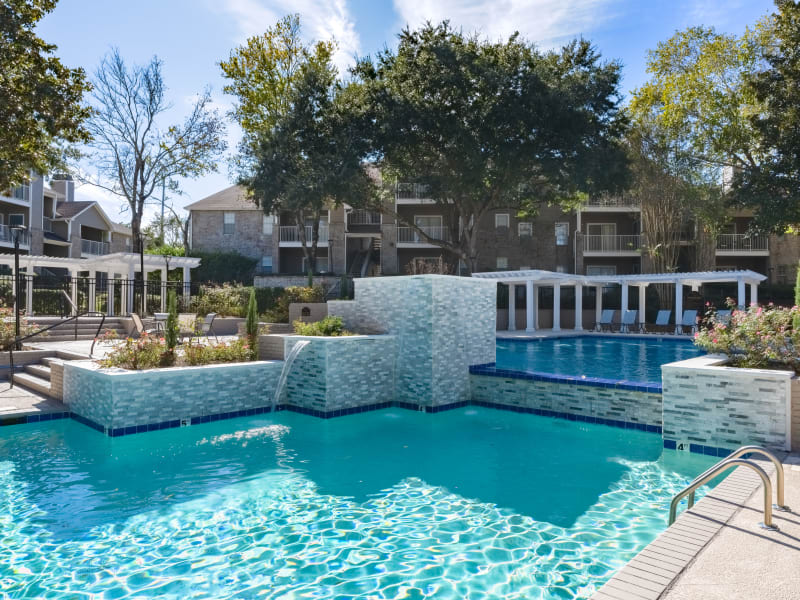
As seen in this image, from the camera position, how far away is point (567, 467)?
6.27 m

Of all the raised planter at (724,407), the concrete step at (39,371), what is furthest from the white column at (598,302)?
the concrete step at (39,371)

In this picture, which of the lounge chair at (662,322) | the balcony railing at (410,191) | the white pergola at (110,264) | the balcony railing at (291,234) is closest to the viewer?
the white pergola at (110,264)

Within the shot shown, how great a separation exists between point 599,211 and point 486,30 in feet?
45.0

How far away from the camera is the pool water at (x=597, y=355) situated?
11688 millimetres

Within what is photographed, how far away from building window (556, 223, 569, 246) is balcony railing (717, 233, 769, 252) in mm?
8441

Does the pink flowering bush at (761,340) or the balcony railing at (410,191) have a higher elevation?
the balcony railing at (410,191)

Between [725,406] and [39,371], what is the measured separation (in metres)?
11.2

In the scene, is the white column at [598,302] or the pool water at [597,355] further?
the white column at [598,302]

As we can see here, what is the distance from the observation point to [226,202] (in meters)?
35.5

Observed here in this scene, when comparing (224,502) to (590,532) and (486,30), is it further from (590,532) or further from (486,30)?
(486,30)

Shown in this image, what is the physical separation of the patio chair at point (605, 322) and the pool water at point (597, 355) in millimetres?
1945

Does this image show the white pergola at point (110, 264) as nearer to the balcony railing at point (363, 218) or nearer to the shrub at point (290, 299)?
the shrub at point (290, 299)

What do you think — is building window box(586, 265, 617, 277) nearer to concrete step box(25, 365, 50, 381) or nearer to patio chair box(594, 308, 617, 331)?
patio chair box(594, 308, 617, 331)

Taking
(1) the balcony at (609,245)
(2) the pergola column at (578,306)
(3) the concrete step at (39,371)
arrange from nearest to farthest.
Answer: (3) the concrete step at (39,371) < (2) the pergola column at (578,306) < (1) the balcony at (609,245)
